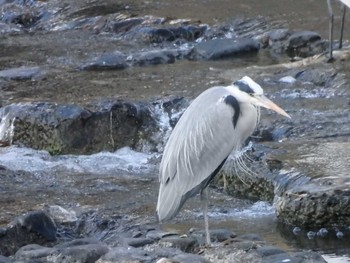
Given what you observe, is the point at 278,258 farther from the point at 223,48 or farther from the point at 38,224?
the point at 223,48

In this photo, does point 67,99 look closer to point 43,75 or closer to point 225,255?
point 43,75

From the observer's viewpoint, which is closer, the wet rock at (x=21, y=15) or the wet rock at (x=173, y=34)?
the wet rock at (x=173, y=34)

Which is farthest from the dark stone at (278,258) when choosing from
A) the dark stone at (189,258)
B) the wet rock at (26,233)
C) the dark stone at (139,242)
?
the wet rock at (26,233)

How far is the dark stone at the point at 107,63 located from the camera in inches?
504

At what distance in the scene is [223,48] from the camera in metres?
13.1

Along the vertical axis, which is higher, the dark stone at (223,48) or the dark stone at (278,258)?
the dark stone at (223,48)

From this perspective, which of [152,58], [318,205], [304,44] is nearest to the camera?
[318,205]

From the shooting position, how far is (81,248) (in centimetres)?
632

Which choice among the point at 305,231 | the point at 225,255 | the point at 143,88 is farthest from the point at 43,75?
the point at 225,255

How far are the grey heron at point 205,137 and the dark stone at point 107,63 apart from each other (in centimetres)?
637

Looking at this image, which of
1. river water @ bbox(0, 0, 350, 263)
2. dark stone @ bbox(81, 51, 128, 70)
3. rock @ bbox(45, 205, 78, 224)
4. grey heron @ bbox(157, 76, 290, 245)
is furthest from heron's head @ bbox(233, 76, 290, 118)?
dark stone @ bbox(81, 51, 128, 70)

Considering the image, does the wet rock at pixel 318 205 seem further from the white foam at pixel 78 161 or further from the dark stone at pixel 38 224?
the white foam at pixel 78 161

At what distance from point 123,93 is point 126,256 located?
529cm

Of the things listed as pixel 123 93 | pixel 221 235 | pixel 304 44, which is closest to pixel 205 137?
pixel 221 235
